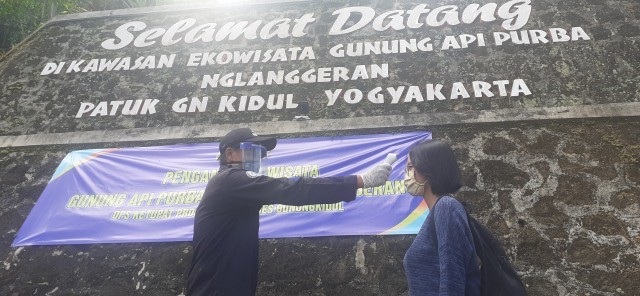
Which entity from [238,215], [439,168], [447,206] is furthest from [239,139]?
[447,206]

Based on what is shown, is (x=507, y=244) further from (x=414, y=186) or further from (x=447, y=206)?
(x=447, y=206)

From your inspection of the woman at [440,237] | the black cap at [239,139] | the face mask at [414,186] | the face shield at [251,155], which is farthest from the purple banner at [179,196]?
the woman at [440,237]

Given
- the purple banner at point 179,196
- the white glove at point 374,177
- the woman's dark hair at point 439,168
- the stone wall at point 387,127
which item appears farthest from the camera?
the purple banner at point 179,196

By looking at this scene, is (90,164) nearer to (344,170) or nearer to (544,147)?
(344,170)

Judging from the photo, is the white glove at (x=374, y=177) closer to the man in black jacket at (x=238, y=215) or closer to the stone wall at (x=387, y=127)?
the man in black jacket at (x=238, y=215)

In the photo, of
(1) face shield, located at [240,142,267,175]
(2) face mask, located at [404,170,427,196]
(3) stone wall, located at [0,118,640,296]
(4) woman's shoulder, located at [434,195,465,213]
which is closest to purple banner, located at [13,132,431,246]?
(3) stone wall, located at [0,118,640,296]

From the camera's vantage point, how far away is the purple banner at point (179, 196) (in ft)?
13.6

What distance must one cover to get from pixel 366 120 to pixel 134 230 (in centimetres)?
272

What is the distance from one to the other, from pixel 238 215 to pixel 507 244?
8.53 feet

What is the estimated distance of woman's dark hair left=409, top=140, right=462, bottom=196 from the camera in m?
2.25

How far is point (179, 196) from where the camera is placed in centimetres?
447

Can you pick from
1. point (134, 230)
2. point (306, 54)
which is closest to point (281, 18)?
point (306, 54)

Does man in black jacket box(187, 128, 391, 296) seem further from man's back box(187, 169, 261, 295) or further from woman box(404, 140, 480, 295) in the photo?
woman box(404, 140, 480, 295)

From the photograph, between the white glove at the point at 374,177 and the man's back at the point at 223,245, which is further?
the white glove at the point at 374,177
